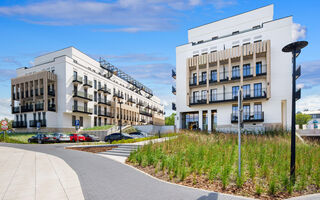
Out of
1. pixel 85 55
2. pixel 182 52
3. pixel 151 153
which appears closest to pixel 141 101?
pixel 85 55

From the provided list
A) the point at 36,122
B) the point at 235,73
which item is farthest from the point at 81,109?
the point at 235,73

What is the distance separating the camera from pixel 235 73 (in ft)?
99.2

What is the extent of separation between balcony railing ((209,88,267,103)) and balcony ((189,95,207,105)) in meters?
0.90

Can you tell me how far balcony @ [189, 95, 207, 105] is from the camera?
31.4 m

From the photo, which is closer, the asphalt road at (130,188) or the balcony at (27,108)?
the asphalt road at (130,188)

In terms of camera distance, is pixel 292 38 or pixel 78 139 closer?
pixel 292 38

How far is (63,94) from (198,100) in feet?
80.0

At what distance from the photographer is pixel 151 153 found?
37.8 ft

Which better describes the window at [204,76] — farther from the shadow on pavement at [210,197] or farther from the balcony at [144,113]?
the balcony at [144,113]

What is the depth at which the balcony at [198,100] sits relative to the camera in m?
31.4

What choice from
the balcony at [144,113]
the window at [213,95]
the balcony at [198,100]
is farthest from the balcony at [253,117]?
the balcony at [144,113]

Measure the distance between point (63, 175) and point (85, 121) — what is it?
1450 inches

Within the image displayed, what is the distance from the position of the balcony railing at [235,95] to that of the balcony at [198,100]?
0.90 metres

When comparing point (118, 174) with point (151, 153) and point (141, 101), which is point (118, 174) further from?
point (141, 101)
